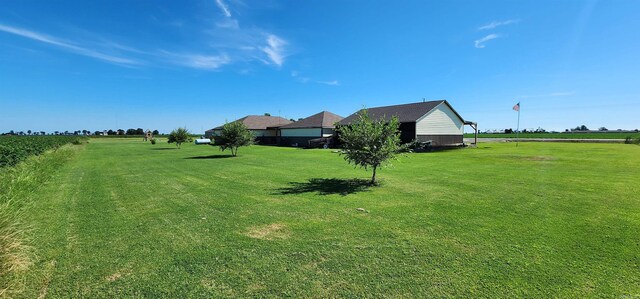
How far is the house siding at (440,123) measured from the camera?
3152cm

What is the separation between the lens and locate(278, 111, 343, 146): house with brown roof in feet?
134

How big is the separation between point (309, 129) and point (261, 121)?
57.1 ft

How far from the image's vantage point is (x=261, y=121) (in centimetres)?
5662

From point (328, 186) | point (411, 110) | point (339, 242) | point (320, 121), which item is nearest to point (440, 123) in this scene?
point (411, 110)

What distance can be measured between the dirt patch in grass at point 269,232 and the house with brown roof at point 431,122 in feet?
82.9

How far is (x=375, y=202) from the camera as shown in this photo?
329 inches

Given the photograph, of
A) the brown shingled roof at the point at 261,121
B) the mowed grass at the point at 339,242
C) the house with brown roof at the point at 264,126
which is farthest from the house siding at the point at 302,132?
the mowed grass at the point at 339,242

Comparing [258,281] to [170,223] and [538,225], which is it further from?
[538,225]

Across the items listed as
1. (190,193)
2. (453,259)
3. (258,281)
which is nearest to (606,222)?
(453,259)

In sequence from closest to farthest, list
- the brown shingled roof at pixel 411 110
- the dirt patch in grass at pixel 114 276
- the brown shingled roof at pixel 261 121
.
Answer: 1. the dirt patch in grass at pixel 114 276
2. the brown shingled roof at pixel 411 110
3. the brown shingled roof at pixel 261 121

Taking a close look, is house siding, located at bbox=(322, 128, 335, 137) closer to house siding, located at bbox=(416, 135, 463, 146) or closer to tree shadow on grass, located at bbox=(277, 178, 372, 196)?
house siding, located at bbox=(416, 135, 463, 146)

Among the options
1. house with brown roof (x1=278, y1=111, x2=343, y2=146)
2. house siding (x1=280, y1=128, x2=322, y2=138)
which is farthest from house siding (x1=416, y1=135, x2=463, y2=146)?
house siding (x1=280, y1=128, x2=322, y2=138)

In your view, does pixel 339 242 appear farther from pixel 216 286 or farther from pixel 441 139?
pixel 441 139

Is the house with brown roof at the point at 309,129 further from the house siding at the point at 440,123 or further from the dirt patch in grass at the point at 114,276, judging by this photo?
the dirt patch in grass at the point at 114,276
